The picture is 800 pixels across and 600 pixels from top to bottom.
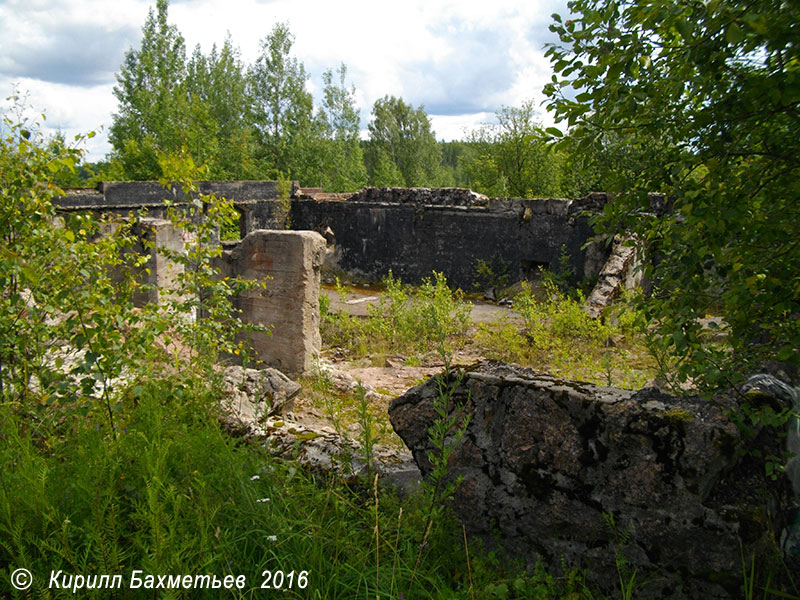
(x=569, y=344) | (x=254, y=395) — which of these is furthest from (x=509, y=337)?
(x=254, y=395)

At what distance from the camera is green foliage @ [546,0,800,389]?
206 centimetres

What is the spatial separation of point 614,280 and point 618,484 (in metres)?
8.89

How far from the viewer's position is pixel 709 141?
2.25m

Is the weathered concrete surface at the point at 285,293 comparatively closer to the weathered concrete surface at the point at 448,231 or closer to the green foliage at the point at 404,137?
the weathered concrete surface at the point at 448,231

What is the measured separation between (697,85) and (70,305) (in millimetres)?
A: 3245

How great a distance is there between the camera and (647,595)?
2107 millimetres

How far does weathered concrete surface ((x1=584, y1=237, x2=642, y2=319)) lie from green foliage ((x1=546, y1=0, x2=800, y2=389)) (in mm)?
7137

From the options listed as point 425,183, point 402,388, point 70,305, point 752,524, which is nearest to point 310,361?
point 402,388

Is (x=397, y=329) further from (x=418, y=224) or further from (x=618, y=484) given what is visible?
(x=618, y=484)

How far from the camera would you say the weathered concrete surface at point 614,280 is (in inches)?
388

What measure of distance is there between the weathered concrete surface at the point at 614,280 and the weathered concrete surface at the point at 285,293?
4.85 meters

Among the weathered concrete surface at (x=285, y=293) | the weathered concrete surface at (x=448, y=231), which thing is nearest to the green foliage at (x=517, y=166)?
the weathered concrete surface at (x=448, y=231)

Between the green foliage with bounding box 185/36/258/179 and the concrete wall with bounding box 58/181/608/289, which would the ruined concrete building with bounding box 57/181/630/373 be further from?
the green foliage with bounding box 185/36/258/179

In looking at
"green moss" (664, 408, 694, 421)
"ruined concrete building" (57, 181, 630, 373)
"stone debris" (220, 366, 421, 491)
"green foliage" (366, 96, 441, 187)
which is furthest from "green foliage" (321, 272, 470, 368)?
"green foliage" (366, 96, 441, 187)
